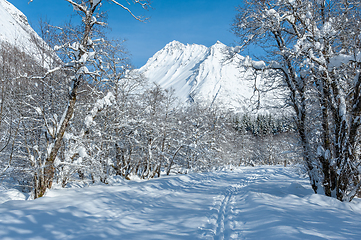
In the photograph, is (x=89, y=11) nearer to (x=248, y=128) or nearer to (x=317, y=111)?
(x=317, y=111)

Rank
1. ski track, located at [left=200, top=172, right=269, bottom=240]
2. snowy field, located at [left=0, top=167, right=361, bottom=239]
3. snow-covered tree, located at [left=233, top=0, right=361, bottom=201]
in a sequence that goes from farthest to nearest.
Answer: snow-covered tree, located at [left=233, top=0, right=361, bottom=201], ski track, located at [left=200, top=172, right=269, bottom=240], snowy field, located at [left=0, top=167, right=361, bottom=239]

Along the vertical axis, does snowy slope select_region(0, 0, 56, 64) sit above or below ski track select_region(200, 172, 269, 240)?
above

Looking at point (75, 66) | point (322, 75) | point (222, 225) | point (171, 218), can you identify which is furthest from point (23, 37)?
point (322, 75)

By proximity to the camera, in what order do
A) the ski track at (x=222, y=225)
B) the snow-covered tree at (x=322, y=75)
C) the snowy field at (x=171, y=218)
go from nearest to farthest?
the snowy field at (x=171, y=218), the ski track at (x=222, y=225), the snow-covered tree at (x=322, y=75)

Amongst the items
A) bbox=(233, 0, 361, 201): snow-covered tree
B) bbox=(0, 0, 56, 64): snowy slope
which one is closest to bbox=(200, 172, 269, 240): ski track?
bbox=(233, 0, 361, 201): snow-covered tree

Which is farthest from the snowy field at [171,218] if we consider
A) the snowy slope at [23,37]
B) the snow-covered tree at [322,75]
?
the snowy slope at [23,37]

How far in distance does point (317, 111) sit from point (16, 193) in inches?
535

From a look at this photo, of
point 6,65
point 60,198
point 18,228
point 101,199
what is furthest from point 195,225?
point 6,65

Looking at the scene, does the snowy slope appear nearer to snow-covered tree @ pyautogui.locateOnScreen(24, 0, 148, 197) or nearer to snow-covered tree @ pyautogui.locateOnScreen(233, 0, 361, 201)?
snow-covered tree @ pyautogui.locateOnScreen(24, 0, 148, 197)

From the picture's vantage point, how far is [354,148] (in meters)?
6.69

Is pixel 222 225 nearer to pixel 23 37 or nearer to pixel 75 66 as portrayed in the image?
pixel 75 66

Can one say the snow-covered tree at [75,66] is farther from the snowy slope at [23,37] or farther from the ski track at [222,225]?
the ski track at [222,225]

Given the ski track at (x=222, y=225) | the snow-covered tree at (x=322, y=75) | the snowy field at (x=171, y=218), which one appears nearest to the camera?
the snowy field at (x=171, y=218)

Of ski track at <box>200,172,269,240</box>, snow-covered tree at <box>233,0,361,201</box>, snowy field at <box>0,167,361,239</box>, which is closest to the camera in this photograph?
snowy field at <box>0,167,361,239</box>
